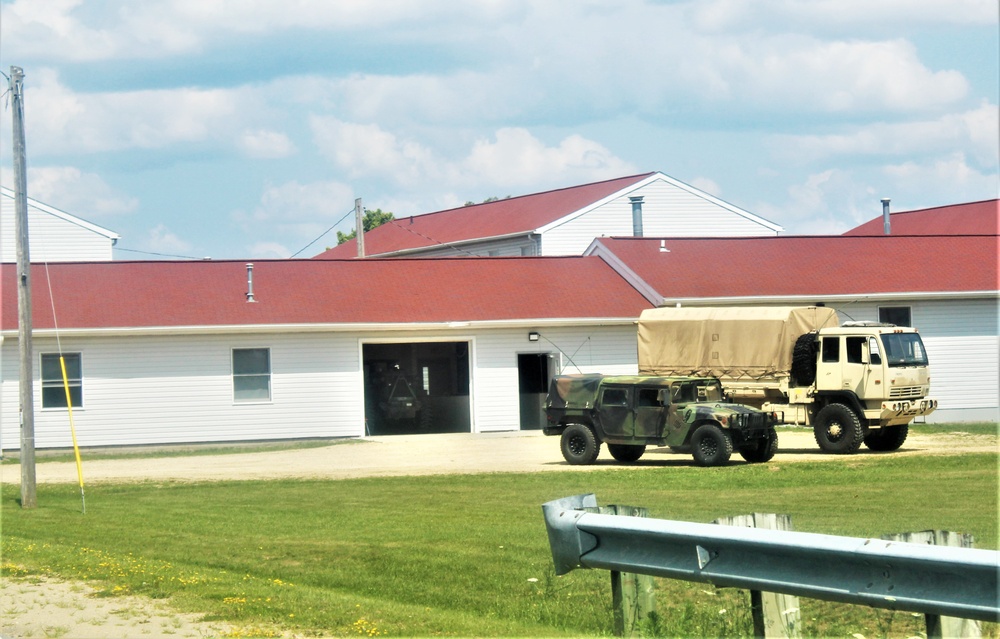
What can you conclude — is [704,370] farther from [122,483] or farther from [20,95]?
[20,95]

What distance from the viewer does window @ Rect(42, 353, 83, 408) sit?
1187 inches

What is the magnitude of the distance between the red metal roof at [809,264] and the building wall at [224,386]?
166 inches

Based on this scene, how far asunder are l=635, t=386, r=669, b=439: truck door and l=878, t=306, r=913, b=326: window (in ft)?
48.6

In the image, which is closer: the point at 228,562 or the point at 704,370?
the point at 228,562

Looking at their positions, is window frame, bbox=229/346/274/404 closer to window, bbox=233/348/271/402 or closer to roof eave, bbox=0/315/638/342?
window, bbox=233/348/271/402

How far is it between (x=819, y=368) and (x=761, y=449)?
3.09m

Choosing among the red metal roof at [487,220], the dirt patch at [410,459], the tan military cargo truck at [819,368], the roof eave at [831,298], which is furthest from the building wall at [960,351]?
the red metal roof at [487,220]

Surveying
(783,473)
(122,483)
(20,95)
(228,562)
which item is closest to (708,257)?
(783,473)

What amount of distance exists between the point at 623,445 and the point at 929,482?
6910 mm

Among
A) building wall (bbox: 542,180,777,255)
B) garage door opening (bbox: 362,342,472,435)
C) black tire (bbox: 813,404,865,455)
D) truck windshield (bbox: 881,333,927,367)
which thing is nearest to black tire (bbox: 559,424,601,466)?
black tire (bbox: 813,404,865,455)

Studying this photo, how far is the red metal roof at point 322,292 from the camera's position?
103ft

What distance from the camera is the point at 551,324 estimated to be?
32625mm

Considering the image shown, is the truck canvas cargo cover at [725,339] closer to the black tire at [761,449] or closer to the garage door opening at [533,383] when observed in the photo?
the black tire at [761,449]

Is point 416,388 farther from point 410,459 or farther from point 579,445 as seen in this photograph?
point 579,445
